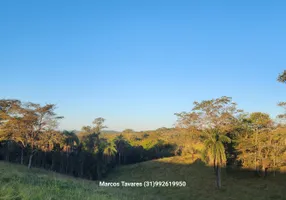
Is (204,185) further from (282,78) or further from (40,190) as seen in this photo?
(40,190)

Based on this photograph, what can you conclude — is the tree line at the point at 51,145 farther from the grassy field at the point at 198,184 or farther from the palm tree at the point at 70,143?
the grassy field at the point at 198,184

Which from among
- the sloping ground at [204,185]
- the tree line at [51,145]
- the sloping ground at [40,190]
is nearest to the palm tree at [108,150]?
the tree line at [51,145]

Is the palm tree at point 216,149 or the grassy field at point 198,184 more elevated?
the palm tree at point 216,149

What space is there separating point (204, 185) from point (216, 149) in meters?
7.69

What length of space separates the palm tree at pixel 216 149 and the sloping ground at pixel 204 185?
277 cm

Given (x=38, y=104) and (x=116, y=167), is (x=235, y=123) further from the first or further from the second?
(x=116, y=167)

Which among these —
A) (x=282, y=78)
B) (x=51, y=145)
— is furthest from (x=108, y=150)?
(x=282, y=78)

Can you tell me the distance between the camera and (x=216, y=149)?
30047 mm

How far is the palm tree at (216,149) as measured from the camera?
30011mm

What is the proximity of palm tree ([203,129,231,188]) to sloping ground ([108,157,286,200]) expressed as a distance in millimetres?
2768

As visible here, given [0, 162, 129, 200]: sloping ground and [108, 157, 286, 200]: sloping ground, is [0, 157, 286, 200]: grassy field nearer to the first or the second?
[108, 157, 286, 200]: sloping ground

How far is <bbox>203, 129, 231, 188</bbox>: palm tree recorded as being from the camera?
30011 millimetres

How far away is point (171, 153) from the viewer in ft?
246

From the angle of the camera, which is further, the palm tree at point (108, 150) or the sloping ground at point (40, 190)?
the palm tree at point (108, 150)
